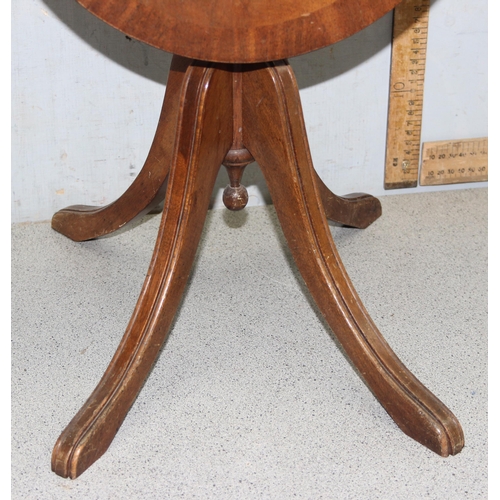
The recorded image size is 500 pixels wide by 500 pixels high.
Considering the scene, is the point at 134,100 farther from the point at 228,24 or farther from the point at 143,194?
the point at 228,24

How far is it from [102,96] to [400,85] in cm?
70

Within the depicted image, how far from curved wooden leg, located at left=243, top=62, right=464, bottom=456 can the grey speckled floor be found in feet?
0.18

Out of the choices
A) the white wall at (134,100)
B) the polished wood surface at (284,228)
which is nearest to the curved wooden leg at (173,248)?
the polished wood surface at (284,228)

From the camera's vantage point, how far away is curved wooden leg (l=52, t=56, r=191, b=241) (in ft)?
4.85

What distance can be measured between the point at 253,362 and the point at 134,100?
28.7 inches

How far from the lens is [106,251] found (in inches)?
72.9

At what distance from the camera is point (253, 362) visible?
149 cm

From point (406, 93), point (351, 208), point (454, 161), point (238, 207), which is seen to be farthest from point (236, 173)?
point (454, 161)

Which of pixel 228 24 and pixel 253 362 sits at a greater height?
pixel 228 24

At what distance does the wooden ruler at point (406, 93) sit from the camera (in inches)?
76.4

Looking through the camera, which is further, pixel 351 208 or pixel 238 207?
pixel 351 208

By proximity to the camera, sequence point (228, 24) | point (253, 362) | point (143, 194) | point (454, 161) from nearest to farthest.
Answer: point (228, 24), point (253, 362), point (143, 194), point (454, 161)

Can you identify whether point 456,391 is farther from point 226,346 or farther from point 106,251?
point 106,251

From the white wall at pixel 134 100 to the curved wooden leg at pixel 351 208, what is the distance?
174 millimetres
